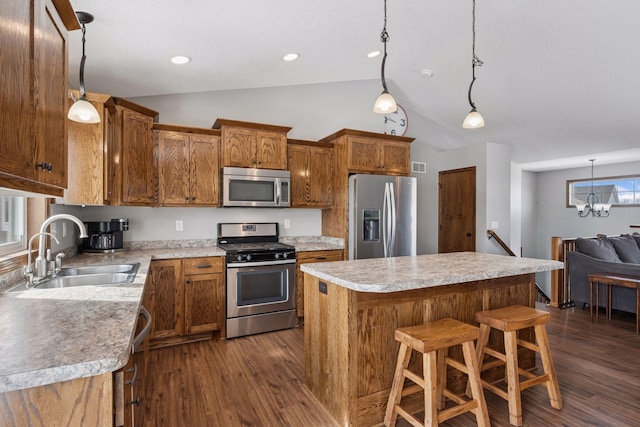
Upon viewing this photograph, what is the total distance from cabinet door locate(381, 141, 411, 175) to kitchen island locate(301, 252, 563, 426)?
6.95 feet

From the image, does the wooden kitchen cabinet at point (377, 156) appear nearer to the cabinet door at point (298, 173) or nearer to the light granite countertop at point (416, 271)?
the cabinet door at point (298, 173)

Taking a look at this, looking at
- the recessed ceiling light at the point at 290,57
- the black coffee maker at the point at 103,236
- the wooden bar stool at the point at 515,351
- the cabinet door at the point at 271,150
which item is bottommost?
the wooden bar stool at the point at 515,351

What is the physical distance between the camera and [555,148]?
18.8 ft

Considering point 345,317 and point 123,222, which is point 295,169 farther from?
point 345,317

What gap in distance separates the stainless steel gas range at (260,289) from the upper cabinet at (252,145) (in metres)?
0.92

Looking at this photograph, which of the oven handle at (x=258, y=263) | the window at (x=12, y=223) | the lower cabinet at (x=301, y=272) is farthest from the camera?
the lower cabinet at (x=301, y=272)

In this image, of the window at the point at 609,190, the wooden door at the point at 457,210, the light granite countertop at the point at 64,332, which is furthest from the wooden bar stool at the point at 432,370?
the window at the point at 609,190

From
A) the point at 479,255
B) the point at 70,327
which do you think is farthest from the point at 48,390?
the point at 479,255

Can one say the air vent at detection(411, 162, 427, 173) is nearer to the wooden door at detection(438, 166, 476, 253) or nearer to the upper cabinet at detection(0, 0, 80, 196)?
the wooden door at detection(438, 166, 476, 253)

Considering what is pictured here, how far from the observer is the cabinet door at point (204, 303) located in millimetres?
3252

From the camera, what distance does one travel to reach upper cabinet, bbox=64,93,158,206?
268 centimetres

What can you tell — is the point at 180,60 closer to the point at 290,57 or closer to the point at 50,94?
the point at 290,57

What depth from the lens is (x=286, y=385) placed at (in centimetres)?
250

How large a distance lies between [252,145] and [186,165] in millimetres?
714
